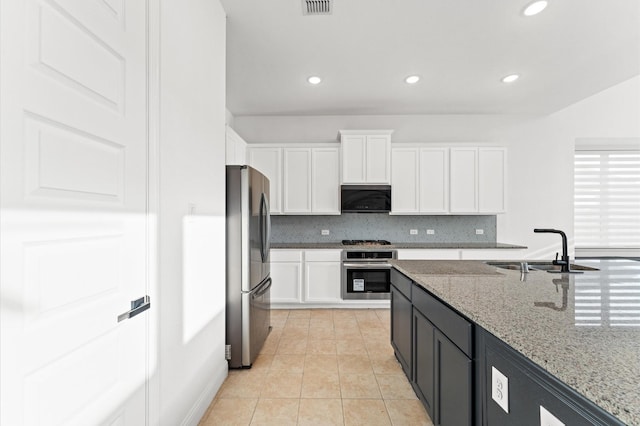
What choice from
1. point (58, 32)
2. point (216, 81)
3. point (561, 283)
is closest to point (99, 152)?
point (58, 32)

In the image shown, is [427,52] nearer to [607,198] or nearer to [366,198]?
[366,198]

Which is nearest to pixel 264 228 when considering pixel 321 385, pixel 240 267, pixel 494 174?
pixel 240 267

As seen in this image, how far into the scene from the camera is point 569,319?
1.10 meters

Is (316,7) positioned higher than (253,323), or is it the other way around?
(316,7)

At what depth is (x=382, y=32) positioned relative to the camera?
2.65 m

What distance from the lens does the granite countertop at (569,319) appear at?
0.71 metres

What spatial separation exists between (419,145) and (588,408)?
13.3 ft

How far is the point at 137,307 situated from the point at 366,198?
3.46 meters

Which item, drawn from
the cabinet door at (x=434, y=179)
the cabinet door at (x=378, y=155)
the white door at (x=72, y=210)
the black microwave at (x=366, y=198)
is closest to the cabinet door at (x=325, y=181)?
the black microwave at (x=366, y=198)

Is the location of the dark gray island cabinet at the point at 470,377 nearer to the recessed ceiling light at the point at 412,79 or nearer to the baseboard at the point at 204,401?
the baseboard at the point at 204,401

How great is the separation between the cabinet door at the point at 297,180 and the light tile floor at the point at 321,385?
1799 mm

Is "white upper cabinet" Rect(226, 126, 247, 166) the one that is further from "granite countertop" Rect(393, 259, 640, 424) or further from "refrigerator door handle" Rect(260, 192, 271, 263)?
"granite countertop" Rect(393, 259, 640, 424)

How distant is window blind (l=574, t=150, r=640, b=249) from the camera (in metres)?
4.96

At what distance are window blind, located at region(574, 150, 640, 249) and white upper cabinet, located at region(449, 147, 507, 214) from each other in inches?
68.5
